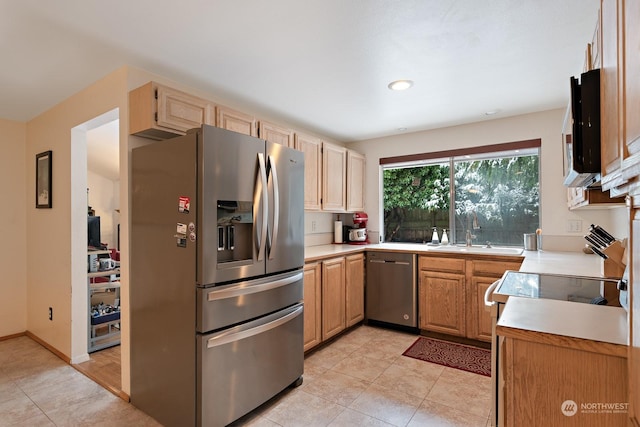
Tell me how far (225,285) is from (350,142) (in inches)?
121

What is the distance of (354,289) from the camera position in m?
3.48

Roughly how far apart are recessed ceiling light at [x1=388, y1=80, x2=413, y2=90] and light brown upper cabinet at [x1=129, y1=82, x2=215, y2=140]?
1.41 metres

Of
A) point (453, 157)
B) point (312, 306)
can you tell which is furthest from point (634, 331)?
point (453, 157)

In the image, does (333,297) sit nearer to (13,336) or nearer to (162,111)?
(162,111)

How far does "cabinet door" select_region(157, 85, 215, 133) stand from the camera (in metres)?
2.04

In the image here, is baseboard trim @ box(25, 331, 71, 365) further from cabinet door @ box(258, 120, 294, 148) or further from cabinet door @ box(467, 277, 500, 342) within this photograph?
cabinet door @ box(467, 277, 500, 342)

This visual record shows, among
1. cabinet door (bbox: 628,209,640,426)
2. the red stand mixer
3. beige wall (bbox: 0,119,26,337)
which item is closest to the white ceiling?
beige wall (bbox: 0,119,26,337)

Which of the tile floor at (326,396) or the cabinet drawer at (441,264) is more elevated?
the cabinet drawer at (441,264)

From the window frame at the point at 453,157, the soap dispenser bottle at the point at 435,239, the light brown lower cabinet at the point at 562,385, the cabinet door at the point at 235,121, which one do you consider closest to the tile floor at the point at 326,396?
the light brown lower cabinet at the point at 562,385

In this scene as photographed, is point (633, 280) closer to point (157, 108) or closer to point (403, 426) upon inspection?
point (403, 426)

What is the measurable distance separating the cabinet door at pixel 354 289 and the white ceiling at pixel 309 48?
1608mm

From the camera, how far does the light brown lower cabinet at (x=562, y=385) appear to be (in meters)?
0.95

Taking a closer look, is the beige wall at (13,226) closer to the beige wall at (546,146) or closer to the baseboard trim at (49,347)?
the baseboard trim at (49,347)

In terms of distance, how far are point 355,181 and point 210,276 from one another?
267cm
